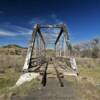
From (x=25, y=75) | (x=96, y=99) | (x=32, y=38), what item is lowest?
(x=96, y=99)

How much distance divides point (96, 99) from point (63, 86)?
4.31 feet

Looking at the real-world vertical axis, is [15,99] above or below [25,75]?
below

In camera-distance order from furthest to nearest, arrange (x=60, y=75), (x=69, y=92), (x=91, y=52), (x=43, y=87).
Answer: (x=91, y=52) < (x=60, y=75) < (x=43, y=87) < (x=69, y=92)

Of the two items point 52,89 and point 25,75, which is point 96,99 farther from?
point 25,75

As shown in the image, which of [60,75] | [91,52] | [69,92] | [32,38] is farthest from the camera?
[91,52]

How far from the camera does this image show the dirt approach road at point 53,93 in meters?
6.65

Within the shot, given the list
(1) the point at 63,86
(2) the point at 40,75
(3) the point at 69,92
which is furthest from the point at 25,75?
(3) the point at 69,92

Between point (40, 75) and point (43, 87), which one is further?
point (40, 75)

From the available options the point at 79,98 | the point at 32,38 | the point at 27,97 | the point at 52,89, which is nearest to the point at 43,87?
the point at 52,89

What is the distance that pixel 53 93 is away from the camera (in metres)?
7.08

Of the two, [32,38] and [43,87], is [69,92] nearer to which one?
[43,87]

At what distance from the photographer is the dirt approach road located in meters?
6.65

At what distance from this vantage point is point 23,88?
7.89 meters

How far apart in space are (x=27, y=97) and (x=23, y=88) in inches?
43.3
